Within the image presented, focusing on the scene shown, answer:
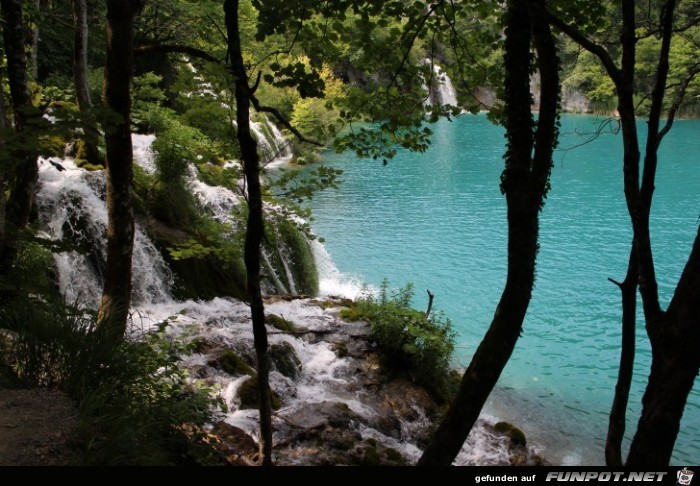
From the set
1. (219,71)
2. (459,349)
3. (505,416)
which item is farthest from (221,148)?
(459,349)

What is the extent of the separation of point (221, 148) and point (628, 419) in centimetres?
824

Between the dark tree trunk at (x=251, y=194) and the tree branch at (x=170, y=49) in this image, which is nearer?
the dark tree trunk at (x=251, y=194)

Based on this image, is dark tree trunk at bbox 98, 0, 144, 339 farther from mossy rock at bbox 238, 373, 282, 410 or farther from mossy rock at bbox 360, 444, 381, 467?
mossy rock at bbox 360, 444, 381, 467

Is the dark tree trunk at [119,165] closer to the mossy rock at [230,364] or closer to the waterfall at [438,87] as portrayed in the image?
the waterfall at [438,87]

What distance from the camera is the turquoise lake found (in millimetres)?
9305

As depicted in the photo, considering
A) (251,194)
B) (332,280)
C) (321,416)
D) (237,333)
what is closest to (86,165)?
(237,333)

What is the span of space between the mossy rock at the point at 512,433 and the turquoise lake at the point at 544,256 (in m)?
0.40

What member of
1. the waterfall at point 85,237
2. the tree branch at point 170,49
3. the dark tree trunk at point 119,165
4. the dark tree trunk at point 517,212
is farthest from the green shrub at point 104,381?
the waterfall at point 85,237

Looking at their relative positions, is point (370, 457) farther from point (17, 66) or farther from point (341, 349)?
point (17, 66)

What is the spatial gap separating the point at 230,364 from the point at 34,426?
15.0 ft

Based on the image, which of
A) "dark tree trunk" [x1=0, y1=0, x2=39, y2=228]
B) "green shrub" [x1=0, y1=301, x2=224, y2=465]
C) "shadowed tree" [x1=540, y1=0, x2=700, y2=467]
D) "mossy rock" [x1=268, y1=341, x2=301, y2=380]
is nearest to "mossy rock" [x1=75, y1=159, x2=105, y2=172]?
"dark tree trunk" [x1=0, y1=0, x2=39, y2=228]

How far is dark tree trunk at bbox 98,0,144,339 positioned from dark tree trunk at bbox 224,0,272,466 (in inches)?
33.7

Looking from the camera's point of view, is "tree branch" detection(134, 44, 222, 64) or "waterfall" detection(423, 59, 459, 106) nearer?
"tree branch" detection(134, 44, 222, 64)

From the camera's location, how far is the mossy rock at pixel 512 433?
307 inches
